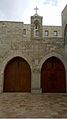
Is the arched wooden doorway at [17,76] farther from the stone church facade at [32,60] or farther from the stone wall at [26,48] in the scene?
the stone wall at [26,48]

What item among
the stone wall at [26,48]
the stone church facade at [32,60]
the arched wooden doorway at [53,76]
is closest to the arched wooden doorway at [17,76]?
the stone church facade at [32,60]

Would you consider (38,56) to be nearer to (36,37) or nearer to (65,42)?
(36,37)

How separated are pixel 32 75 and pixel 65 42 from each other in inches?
116

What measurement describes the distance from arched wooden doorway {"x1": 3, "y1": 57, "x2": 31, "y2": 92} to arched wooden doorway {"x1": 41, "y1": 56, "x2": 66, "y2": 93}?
0.97 m

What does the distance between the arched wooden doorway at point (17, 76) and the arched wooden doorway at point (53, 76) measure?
0.97 m

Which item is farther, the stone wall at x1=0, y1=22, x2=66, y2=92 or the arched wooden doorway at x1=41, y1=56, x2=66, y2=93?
the arched wooden doorway at x1=41, y1=56, x2=66, y2=93

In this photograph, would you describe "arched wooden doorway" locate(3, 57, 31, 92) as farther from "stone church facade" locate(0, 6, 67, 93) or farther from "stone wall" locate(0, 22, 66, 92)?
"stone wall" locate(0, 22, 66, 92)

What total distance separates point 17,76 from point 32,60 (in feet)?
4.55

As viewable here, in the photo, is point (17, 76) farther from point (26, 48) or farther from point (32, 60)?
point (26, 48)

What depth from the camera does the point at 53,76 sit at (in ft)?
32.8

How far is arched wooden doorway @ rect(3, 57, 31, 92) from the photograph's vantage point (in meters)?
9.76

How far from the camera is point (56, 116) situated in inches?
179

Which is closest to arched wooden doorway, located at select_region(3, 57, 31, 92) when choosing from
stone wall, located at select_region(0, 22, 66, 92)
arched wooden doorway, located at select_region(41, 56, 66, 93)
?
stone wall, located at select_region(0, 22, 66, 92)

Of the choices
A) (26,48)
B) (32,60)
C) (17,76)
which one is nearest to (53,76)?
(32,60)
